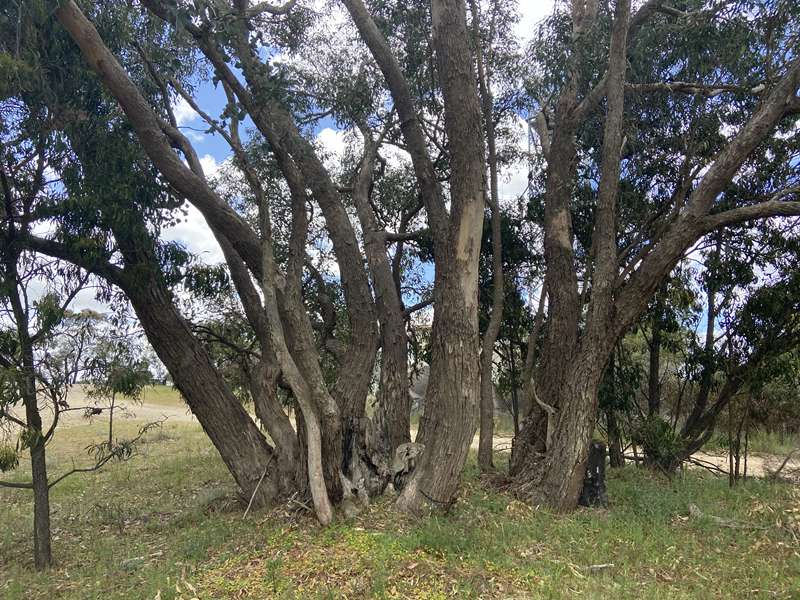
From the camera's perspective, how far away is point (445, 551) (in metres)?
5.79

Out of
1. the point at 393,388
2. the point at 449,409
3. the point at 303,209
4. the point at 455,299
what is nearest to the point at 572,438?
the point at 449,409

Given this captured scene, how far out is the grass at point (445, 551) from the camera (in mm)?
5297

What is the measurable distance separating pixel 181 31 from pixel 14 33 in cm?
189

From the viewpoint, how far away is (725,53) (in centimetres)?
886

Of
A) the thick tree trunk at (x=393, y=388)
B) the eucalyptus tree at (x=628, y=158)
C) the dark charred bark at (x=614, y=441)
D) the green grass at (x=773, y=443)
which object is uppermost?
the eucalyptus tree at (x=628, y=158)

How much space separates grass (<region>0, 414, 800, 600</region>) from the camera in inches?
209

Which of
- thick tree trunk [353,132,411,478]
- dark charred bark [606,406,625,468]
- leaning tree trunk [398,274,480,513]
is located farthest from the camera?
dark charred bark [606,406,625,468]

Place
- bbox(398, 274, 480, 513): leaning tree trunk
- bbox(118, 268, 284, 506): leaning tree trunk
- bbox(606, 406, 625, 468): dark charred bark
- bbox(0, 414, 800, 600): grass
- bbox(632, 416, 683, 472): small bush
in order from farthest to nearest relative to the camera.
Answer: bbox(606, 406, 625, 468): dark charred bark, bbox(632, 416, 683, 472): small bush, bbox(118, 268, 284, 506): leaning tree trunk, bbox(398, 274, 480, 513): leaning tree trunk, bbox(0, 414, 800, 600): grass

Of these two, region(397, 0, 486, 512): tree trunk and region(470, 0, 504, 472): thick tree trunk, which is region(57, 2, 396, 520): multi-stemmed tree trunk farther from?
region(470, 0, 504, 472): thick tree trunk

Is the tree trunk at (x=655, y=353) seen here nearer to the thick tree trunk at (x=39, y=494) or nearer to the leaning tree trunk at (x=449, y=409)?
the leaning tree trunk at (x=449, y=409)

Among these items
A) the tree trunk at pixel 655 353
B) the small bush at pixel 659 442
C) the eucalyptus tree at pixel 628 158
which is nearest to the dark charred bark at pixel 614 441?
the small bush at pixel 659 442

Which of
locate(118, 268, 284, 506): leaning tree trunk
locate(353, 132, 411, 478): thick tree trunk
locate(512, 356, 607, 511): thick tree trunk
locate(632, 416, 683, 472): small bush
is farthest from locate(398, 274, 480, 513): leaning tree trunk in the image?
Result: locate(632, 416, 683, 472): small bush

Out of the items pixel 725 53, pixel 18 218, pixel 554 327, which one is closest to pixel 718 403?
pixel 554 327

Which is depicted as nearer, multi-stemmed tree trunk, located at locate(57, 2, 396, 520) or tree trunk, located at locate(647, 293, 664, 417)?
multi-stemmed tree trunk, located at locate(57, 2, 396, 520)
